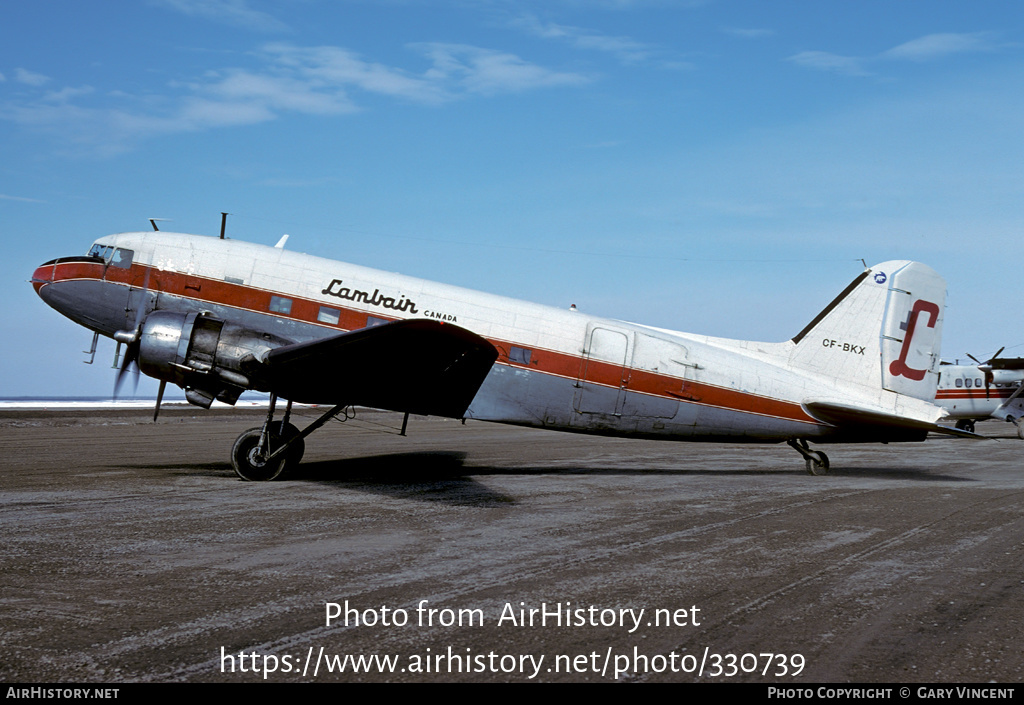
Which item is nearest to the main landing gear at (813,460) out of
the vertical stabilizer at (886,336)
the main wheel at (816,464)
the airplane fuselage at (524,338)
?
the main wheel at (816,464)

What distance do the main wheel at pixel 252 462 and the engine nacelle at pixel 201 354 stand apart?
847mm

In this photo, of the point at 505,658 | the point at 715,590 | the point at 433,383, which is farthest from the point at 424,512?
the point at 505,658

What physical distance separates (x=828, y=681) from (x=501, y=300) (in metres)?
11.5

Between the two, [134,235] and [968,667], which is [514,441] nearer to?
[134,235]

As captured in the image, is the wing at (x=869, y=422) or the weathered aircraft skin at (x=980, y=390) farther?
the weathered aircraft skin at (x=980, y=390)

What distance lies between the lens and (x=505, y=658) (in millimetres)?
4965

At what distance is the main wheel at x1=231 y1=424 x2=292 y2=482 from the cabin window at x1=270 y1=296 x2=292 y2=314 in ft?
7.64

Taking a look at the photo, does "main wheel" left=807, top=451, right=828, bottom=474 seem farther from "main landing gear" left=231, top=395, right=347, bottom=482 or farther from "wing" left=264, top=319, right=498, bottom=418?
"main landing gear" left=231, top=395, right=347, bottom=482

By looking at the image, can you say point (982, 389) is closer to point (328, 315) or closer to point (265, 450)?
point (328, 315)

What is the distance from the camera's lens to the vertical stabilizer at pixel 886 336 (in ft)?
52.9

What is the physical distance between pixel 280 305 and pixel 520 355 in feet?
15.6

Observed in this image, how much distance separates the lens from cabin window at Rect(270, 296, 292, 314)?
14.5 meters

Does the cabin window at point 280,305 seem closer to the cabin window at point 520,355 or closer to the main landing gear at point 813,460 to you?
the cabin window at point 520,355

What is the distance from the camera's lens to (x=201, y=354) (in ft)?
43.6
